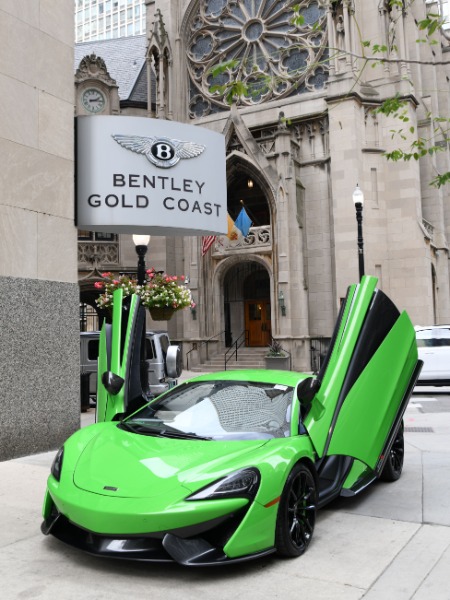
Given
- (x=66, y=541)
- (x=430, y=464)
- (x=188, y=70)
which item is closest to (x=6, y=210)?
(x=66, y=541)

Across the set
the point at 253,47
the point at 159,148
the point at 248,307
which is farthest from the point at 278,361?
the point at 253,47

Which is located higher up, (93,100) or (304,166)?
(93,100)

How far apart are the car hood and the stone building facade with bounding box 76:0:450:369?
19.8m

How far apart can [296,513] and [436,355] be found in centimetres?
1313

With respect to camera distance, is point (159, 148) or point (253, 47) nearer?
point (159, 148)

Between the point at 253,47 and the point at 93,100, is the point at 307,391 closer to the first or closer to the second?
the point at 253,47

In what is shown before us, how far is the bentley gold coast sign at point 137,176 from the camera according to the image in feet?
30.9

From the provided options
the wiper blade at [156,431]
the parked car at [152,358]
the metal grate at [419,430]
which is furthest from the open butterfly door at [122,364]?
the parked car at [152,358]

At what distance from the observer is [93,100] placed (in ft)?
103

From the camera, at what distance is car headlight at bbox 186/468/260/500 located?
3.86 meters

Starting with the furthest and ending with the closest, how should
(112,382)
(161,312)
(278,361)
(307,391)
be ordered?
1. (278,361)
2. (161,312)
3. (112,382)
4. (307,391)

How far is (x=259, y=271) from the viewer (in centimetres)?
3016

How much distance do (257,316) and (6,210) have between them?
885 inches

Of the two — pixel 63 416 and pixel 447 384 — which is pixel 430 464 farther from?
pixel 447 384
